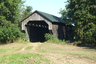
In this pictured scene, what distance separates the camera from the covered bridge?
22062mm

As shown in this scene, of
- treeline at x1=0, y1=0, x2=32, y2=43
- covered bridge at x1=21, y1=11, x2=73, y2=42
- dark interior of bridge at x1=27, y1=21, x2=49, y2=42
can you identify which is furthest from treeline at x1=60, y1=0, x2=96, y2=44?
treeline at x1=0, y1=0, x2=32, y2=43

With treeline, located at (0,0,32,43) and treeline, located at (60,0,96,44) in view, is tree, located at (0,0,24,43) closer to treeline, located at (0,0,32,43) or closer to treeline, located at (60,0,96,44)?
treeline, located at (0,0,32,43)

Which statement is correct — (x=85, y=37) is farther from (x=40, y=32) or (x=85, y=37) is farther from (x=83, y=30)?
(x=40, y=32)

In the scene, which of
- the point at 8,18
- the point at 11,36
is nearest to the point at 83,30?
the point at 11,36

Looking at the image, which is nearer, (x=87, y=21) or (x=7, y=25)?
(x=87, y=21)

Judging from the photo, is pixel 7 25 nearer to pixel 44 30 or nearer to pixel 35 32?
pixel 35 32

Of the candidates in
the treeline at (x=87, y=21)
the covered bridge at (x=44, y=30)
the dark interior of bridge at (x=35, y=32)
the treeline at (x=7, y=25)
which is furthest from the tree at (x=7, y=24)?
the treeline at (x=87, y=21)

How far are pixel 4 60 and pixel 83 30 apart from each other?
14.1 metres

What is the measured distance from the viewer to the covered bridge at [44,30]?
22062 millimetres

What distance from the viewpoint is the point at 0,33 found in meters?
19.2

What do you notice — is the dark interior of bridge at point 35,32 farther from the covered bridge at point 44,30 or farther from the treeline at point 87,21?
the treeline at point 87,21

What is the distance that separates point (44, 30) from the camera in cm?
3086

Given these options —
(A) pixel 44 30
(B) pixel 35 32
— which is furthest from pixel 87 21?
(A) pixel 44 30

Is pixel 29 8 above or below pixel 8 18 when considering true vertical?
above
